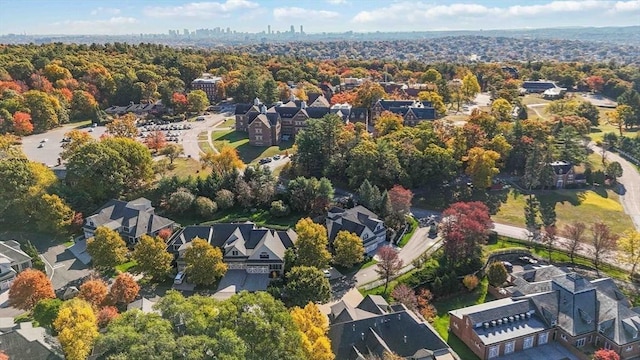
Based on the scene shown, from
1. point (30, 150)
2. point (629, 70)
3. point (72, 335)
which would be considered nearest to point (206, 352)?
point (72, 335)

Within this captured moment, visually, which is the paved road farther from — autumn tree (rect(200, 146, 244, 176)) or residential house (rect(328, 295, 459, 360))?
autumn tree (rect(200, 146, 244, 176))

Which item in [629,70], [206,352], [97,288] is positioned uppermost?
[629,70]

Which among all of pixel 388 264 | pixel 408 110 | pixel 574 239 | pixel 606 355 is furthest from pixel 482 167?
pixel 606 355

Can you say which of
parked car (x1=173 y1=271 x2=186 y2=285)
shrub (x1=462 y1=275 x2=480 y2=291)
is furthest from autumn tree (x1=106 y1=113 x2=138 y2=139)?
shrub (x1=462 y1=275 x2=480 y2=291)

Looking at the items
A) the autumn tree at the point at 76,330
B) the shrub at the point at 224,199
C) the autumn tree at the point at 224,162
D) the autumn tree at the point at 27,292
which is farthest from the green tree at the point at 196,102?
the autumn tree at the point at 76,330

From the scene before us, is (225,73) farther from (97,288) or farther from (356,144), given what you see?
(97,288)

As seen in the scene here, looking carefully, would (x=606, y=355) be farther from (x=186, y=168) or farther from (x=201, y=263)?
(x=186, y=168)

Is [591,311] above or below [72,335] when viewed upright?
below

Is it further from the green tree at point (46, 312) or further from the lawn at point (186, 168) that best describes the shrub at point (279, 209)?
the green tree at point (46, 312)
